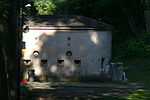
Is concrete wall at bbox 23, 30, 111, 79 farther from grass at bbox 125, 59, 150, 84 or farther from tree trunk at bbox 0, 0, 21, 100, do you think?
tree trunk at bbox 0, 0, 21, 100

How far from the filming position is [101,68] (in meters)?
31.4

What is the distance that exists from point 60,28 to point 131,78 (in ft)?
23.3

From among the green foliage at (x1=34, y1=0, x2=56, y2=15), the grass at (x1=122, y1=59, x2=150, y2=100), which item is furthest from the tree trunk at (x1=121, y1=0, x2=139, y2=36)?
the green foliage at (x1=34, y1=0, x2=56, y2=15)

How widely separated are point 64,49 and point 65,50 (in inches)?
4.4

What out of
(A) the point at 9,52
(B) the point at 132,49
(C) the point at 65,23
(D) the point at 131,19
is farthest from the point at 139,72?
(A) the point at 9,52

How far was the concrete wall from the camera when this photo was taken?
31.1 metres

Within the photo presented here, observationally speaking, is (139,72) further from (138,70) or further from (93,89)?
(93,89)

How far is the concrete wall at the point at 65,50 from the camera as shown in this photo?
31.1 meters

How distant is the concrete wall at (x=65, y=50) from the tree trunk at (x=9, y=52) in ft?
57.0

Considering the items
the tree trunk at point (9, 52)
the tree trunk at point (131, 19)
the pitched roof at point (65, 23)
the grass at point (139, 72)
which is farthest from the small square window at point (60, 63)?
the tree trunk at point (131, 19)

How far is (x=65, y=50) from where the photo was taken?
3130cm

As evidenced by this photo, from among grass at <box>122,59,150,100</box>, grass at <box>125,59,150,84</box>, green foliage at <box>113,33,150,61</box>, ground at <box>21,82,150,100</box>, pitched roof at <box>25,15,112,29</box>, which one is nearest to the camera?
ground at <box>21,82,150,100</box>

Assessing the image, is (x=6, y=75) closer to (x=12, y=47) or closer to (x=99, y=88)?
(x=12, y=47)

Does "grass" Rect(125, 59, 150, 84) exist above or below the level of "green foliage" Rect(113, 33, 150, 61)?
below
